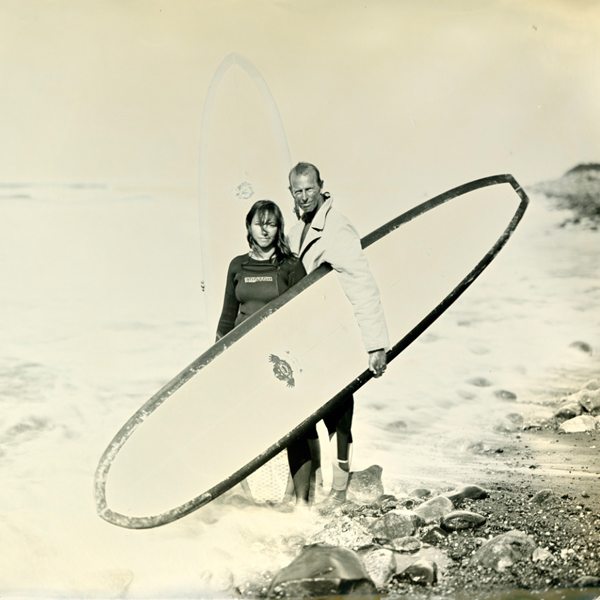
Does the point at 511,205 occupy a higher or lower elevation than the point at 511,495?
higher

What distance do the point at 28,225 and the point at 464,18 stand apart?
1.66 m

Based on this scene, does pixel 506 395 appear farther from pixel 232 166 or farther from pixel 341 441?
pixel 232 166

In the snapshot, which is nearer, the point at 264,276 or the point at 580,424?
the point at 264,276

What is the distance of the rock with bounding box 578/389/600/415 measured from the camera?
8.06 feet

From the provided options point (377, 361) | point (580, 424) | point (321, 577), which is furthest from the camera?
point (580, 424)

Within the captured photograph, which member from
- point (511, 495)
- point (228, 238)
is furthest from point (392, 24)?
point (511, 495)

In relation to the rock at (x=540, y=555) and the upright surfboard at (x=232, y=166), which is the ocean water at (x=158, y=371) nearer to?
the upright surfboard at (x=232, y=166)

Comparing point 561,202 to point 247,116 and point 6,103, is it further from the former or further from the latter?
point 6,103

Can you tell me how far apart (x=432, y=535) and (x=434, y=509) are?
0.08 m

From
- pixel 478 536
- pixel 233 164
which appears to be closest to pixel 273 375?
pixel 233 164

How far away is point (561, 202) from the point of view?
2.48 meters

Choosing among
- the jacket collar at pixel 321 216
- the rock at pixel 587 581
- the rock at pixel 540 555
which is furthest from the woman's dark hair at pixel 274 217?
the rock at pixel 587 581

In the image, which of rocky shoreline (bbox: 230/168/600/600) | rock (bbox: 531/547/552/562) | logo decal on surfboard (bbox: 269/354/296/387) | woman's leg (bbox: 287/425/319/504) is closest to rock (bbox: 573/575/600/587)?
rocky shoreline (bbox: 230/168/600/600)

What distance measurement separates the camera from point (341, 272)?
2330mm
